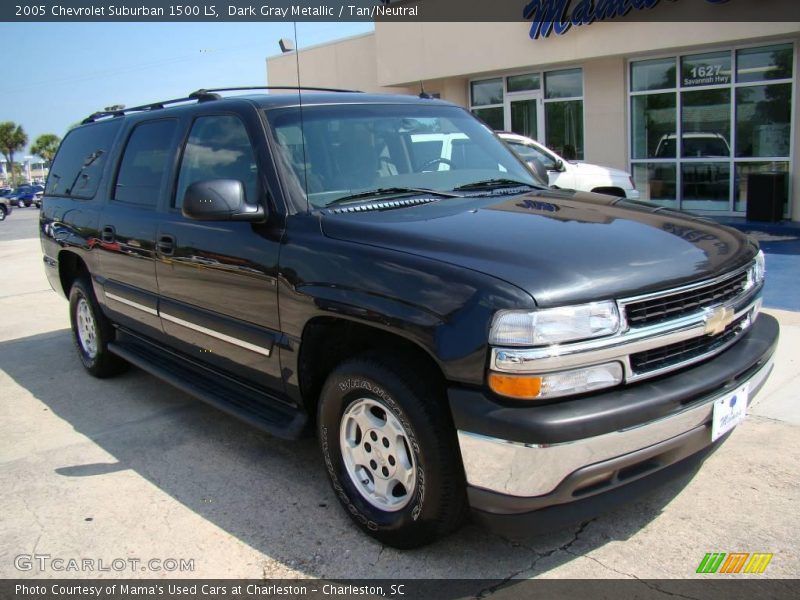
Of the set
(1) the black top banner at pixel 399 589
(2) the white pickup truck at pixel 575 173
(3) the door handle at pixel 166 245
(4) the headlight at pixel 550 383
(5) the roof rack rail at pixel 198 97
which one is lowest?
(1) the black top banner at pixel 399 589

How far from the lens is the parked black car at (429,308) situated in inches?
99.6

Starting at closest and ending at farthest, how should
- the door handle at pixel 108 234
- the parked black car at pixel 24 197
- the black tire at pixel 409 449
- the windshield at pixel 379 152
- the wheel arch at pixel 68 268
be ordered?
the black tire at pixel 409 449, the windshield at pixel 379 152, the door handle at pixel 108 234, the wheel arch at pixel 68 268, the parked black car at pixel 24 197

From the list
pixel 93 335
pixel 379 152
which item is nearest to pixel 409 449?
pixel 379 152

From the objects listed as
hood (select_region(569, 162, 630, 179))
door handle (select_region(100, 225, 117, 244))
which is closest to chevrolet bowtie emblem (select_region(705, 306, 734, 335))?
door handle (select_region(100, 225, 117, 244))

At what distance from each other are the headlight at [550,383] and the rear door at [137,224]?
2724mm

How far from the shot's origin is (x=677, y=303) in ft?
9.13

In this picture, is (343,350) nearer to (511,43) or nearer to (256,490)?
(256,490)

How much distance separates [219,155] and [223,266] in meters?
0.68

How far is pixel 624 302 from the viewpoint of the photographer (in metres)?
2.60

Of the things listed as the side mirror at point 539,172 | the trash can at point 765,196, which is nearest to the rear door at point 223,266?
the side mirror at point 539,172

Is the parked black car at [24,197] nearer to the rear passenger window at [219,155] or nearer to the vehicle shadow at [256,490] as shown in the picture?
the vehicle shadow at [256,490]

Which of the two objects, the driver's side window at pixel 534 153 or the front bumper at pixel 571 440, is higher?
the driver's side window at pixel 534 153

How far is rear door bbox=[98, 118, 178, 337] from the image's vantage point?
4500 mm

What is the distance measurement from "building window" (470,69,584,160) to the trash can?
4334 mm
